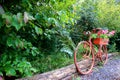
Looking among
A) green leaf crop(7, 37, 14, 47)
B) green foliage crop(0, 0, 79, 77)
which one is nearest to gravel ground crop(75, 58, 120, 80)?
green foliage crop(0, 0, 79, 77)

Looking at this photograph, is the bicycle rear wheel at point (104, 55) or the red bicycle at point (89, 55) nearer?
the red bicycle at point (89, 55)

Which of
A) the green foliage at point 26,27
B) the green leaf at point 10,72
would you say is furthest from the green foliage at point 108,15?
the green leaf at point 10,72

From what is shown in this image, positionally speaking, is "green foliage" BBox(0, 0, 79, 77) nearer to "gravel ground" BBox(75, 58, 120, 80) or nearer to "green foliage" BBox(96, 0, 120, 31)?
"gravel ground" BBox(75, 58, 120, 80)

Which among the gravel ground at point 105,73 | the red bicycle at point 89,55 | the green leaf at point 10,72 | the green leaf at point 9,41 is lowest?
the gravel ground at point 105,73

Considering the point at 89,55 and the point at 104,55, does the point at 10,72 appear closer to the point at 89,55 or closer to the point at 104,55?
the point at 89,55

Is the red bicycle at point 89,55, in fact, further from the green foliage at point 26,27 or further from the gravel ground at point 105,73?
the green foliage at point 26,27

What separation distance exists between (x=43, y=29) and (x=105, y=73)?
1.61 metres

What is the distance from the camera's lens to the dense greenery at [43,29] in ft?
7.14

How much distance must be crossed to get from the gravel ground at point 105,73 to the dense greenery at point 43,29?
0.50 meters

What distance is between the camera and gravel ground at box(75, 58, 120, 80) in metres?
3.72

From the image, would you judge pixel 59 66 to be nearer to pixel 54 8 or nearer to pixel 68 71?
pixel 68 71

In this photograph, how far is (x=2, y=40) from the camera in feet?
7.45

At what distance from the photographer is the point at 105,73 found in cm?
400

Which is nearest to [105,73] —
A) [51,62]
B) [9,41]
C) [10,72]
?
[51,62]
